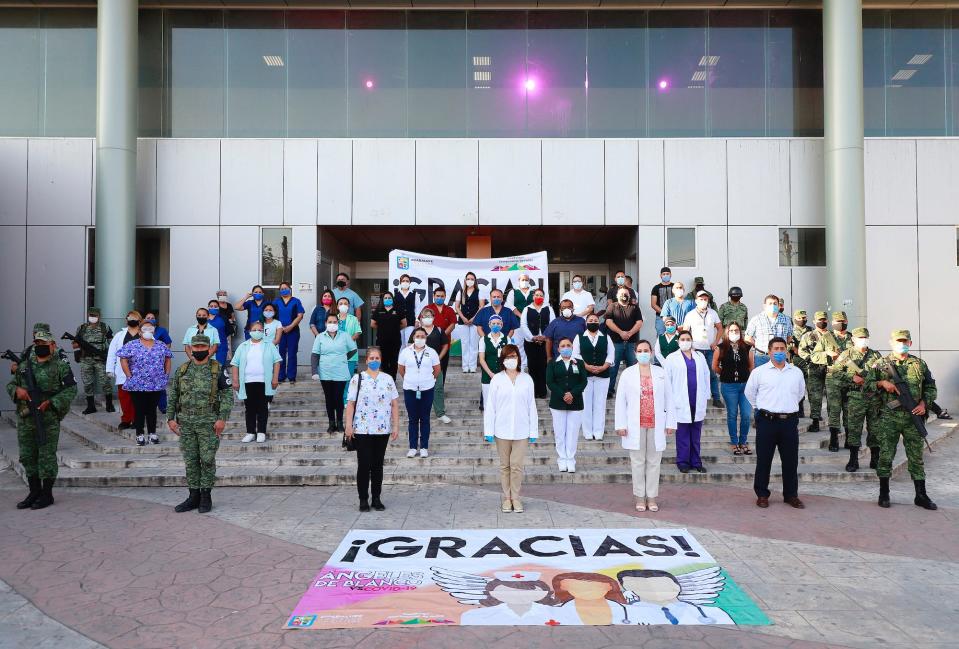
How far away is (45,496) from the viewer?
7.75 metres

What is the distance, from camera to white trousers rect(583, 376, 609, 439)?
9930mm

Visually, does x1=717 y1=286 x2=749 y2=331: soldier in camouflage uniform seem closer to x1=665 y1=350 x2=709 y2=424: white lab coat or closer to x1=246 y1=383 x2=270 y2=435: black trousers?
x1=665 y1=350 x2=709 y2=424: white lab coat

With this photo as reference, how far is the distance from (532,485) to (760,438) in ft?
9.69

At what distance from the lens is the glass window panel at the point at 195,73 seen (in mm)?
15938

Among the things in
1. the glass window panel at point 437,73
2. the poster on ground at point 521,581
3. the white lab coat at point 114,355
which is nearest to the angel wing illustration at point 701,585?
the poster on ground at point 521,581

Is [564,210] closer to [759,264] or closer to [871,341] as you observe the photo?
[759,264]

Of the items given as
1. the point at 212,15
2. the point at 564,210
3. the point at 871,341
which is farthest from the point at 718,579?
the point at 212,15

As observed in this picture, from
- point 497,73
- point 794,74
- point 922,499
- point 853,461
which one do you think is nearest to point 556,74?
point 497,73

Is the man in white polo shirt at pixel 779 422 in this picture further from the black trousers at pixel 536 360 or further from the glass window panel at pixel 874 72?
the glass window panel at pixel 874 72

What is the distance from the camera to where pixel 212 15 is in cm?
1627

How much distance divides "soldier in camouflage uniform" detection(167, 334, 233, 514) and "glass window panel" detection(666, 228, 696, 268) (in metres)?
11.5

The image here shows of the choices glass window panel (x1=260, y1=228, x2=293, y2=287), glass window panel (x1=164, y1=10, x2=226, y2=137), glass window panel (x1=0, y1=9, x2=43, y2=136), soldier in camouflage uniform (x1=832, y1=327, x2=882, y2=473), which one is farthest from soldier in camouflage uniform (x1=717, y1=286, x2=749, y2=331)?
glass window panel (x1=0, y1=9, x2=43, y2=136)

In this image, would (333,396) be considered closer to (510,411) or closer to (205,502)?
(205,502)

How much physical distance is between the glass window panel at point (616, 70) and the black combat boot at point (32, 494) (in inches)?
528
